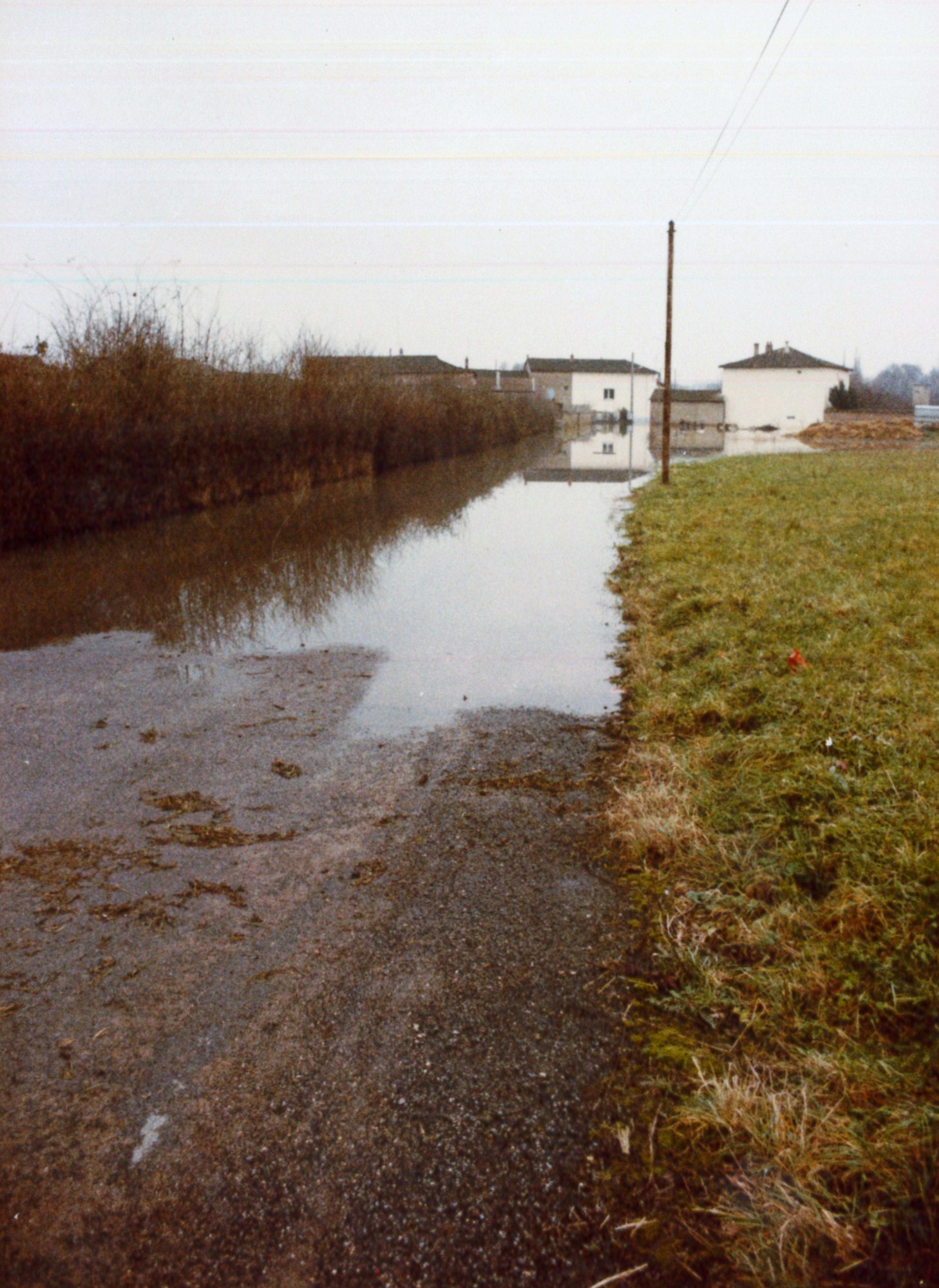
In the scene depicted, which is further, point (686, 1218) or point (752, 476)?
point (752, 476)

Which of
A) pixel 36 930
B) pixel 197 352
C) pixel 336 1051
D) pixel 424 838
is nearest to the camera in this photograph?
pixel 336 1051

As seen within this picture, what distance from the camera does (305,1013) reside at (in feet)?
9.38

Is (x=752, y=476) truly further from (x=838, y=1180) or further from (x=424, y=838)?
(x=838, y=1180)

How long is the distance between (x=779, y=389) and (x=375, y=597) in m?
64.4

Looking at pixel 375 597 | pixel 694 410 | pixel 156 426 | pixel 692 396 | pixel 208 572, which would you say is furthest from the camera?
pixel 692 396

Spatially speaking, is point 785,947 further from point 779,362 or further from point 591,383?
point 591,383

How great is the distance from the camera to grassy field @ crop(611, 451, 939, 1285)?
2.05 m

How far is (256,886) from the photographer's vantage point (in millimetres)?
3658

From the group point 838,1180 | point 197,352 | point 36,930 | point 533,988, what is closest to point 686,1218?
point 838,1180

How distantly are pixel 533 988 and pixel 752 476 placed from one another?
20302mm

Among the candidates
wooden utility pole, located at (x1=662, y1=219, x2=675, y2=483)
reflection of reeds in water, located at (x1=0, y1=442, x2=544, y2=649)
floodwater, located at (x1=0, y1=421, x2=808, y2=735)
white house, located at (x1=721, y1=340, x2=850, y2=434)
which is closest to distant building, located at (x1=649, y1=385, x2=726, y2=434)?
white house, located at (x1=721, y1=340, x2=850, y2=434)

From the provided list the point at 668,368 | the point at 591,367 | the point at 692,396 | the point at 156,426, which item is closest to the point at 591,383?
the point at 591,367

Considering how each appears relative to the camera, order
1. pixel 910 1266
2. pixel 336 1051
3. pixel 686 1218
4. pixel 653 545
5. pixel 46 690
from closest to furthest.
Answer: pixel 910 1266
pixel 686 1218
pixel 336 1051
pixel 46 690
pixel 653 545

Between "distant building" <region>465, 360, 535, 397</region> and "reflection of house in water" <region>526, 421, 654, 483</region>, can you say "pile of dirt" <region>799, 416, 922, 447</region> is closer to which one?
"reflection of house in water" <region>526, 421, 654, 483</region>
